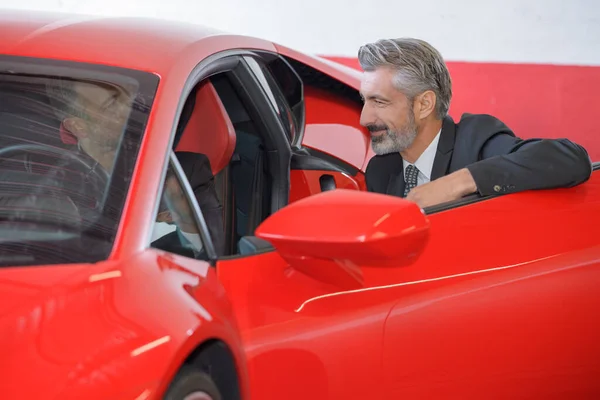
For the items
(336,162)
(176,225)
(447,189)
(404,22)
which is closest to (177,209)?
(176,225)

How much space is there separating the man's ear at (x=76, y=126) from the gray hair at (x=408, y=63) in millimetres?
1053

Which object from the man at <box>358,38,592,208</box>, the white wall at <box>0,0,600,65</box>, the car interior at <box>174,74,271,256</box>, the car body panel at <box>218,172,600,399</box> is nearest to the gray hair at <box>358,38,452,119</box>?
the man at <box>358,38,592,208</box>

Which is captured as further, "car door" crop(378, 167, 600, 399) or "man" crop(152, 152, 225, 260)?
"car door" crop(378, 167, 600, 399)

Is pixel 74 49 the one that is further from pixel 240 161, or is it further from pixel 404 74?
pixel 404 74

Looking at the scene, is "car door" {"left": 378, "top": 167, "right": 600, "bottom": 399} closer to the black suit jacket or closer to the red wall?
the black suit jacket

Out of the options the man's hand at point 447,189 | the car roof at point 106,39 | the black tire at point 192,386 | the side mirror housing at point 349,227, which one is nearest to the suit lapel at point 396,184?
the man's hand at point 447,189

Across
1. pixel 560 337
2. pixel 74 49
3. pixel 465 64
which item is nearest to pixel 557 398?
pixel 560 337

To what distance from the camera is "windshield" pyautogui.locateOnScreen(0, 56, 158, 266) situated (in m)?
1.54

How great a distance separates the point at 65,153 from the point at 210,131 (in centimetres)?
70

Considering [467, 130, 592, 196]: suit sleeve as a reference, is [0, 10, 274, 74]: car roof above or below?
above

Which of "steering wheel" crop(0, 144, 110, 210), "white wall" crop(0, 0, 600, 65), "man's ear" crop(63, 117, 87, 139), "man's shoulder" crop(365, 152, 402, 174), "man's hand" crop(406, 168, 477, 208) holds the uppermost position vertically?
"white wall" crop(0, 0, 600, 65)

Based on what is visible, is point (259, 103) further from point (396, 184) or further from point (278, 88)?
point (396, 184)

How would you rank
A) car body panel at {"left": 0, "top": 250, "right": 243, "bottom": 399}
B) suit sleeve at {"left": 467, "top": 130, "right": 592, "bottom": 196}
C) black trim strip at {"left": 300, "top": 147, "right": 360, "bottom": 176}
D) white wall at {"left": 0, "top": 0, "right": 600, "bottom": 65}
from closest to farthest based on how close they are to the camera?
1. car body panel at {"left": 0, "top": 250, "right": 243, "bottom": 399}
2. suit sleeve at {"left": 467, "top": 130, "right": 592, "bottom": 196}
3. black trim strip at {"left": 300, "top": 147, "right": 360, "bottom": 176}
4. white wall at {"left": 0, "top": 0, "right": 600, "bottom": 65}

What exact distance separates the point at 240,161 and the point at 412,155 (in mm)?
481
